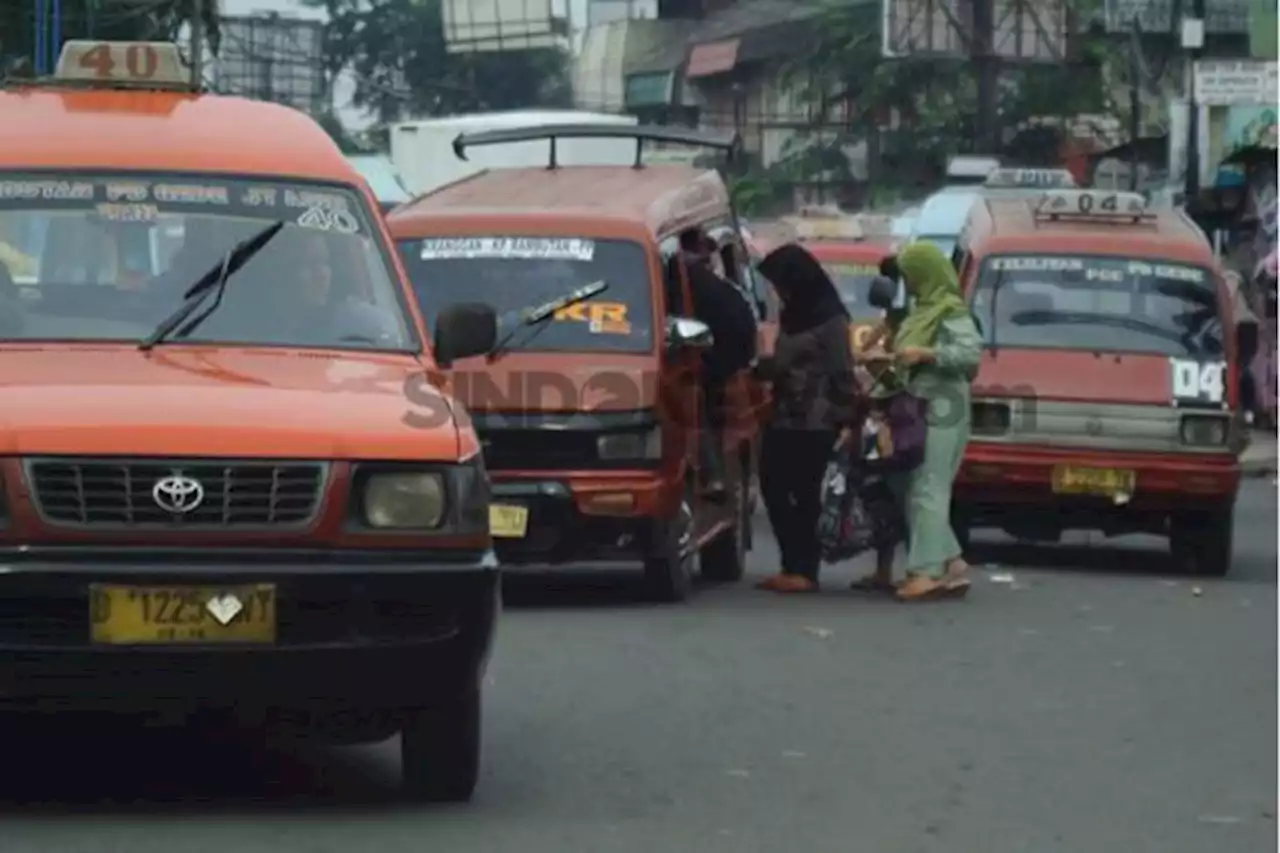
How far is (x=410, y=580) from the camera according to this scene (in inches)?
335

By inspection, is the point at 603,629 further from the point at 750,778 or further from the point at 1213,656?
the point at 750,778

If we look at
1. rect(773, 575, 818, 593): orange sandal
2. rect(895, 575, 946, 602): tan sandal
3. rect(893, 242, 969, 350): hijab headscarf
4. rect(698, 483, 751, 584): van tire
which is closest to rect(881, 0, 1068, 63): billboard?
rect(698, 483, 751, 584): van tire

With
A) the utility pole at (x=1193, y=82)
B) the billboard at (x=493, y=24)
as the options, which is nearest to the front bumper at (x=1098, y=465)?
the utility pole at (x=1193, y=82)

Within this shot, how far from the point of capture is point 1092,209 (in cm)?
2000

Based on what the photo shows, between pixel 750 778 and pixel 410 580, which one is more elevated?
pixel 410 580

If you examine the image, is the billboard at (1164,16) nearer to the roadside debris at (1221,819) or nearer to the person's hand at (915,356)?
the person's hand at (915,356)

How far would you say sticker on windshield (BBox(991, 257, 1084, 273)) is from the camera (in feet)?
63.5

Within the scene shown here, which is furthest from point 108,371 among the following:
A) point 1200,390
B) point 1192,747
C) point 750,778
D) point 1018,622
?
point 1200,390

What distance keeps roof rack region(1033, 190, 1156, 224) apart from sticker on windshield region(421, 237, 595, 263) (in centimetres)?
519

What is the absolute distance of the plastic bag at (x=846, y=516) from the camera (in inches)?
636

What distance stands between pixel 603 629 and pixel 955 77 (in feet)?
156

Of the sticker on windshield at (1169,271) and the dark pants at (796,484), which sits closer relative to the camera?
the dark pants at (796,484)

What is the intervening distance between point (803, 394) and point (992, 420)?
284 cm

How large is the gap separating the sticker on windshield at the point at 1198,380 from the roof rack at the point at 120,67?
30.6 feet
